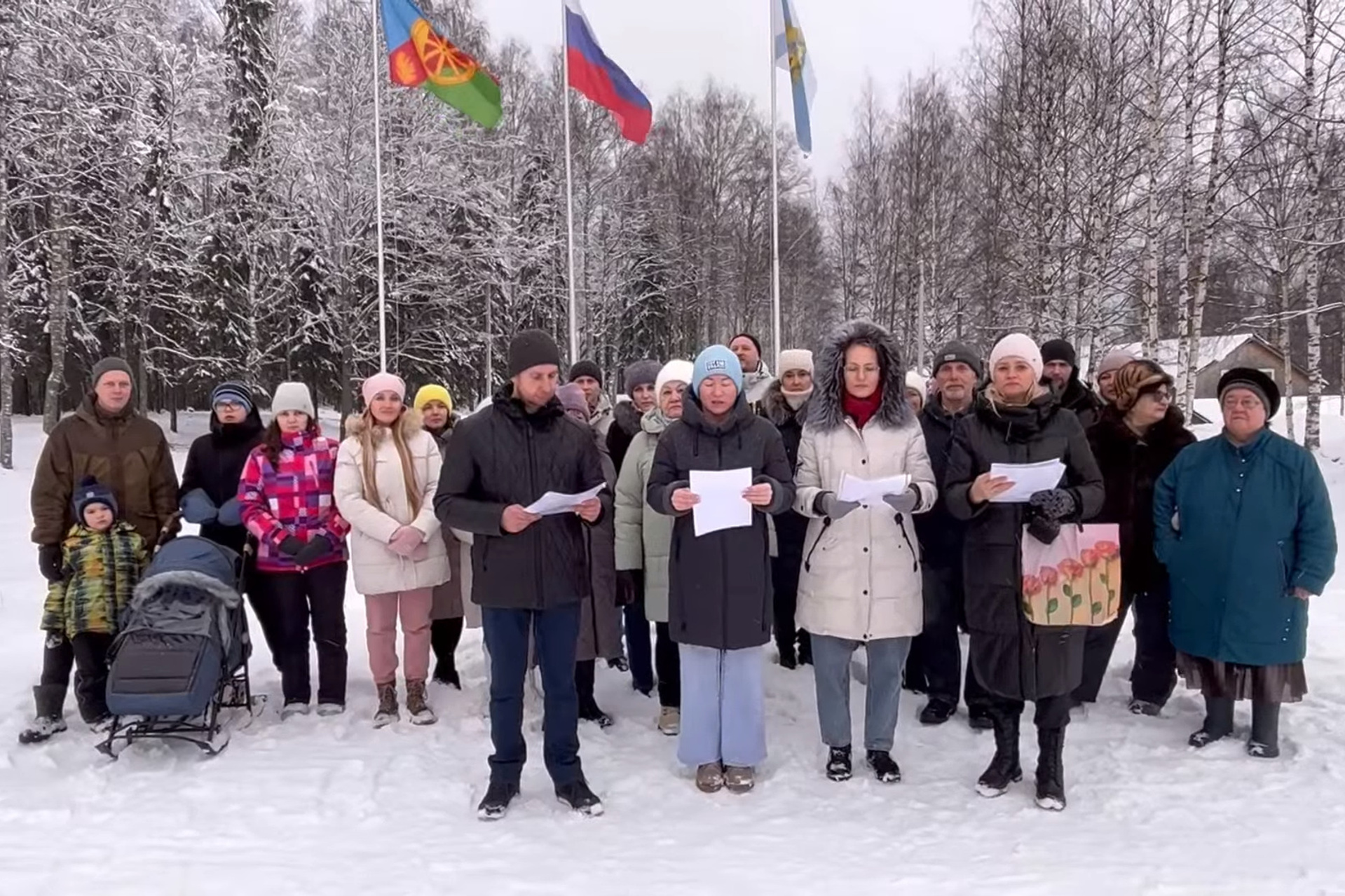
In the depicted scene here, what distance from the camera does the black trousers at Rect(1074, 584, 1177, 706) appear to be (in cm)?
497

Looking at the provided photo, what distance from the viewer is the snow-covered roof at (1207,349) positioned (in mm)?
19364

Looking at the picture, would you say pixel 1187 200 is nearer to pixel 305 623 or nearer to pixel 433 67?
pixel 433 67

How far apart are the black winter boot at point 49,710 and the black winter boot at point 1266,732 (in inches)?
240

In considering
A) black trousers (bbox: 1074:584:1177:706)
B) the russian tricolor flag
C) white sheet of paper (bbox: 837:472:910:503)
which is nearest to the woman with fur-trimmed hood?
white sheet of paper (bbox: 837:472:910:503)

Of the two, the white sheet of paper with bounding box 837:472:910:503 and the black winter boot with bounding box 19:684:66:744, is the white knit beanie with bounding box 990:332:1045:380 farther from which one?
the black winter boot with bounding box 19:684:66:744

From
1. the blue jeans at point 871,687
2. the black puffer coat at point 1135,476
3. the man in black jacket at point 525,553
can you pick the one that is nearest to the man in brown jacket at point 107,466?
the man in black jacket at point 525,553

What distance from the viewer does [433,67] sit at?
12.8m

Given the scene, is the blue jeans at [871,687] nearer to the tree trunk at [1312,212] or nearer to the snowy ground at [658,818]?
the snowy ground at [658,818]

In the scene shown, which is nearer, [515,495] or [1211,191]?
[515,495]

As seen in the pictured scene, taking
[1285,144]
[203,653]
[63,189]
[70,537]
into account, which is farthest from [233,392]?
[1285,144]

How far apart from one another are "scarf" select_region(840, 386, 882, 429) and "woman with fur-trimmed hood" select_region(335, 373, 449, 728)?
2266mm

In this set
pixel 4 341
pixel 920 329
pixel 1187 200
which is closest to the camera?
pixel 1187 200

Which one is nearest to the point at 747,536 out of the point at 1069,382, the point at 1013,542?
the point at 1013,542

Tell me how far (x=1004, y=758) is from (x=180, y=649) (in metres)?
3.96
